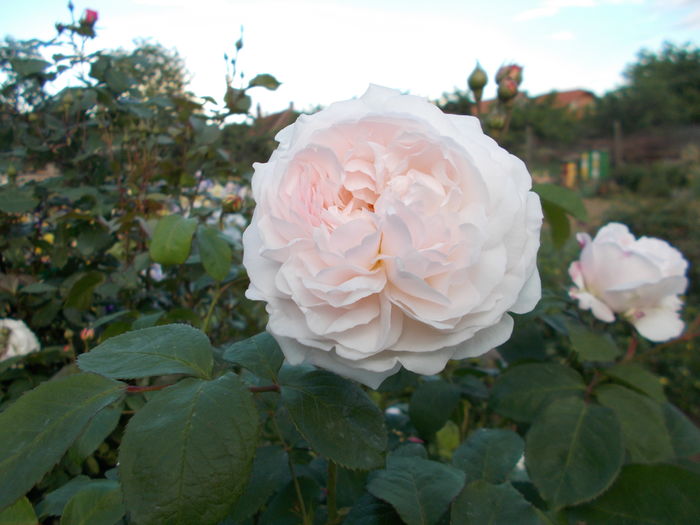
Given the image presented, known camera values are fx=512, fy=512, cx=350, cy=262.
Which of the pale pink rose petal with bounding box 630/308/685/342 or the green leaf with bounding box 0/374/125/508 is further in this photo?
the pale pink rose petal with bounding box 630/308/685/342

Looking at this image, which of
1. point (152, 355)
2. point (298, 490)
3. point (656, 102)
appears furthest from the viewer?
point (656, 102)

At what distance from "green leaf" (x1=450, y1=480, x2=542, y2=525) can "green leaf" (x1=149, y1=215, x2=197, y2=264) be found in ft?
1.60

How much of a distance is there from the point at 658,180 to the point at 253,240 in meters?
10.9

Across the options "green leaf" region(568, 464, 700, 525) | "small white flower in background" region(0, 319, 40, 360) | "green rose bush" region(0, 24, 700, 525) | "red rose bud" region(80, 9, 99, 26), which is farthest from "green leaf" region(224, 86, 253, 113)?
"green leaf" region(568, 464, 700, 525)

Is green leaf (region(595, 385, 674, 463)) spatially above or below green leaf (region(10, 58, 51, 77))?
below

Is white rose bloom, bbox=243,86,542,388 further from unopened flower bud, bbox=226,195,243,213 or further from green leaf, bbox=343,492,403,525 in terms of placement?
unopened flower bud, bbox=226,195,243,213

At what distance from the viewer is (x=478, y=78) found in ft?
2.92

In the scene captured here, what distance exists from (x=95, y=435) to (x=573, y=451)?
0.59 metres

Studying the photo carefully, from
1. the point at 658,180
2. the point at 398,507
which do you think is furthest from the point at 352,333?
the point at 658,180

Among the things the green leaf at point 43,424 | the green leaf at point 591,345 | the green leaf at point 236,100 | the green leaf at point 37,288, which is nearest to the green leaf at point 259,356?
the green leaf at point 43,424

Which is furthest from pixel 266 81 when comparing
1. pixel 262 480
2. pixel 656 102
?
pixel 656 102

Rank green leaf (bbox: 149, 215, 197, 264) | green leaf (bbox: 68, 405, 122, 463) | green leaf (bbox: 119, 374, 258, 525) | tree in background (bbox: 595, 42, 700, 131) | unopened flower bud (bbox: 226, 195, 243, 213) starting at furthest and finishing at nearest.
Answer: tree in background (bbox: 595, 42, 700, 131) → unopened flower bud (bbox: 226, 195, 243, 213) → green leaf (bbox: 149, 215, 197, 264) → green leaf (bbox: 68, 405, 122, 463) → green leaf (bbox: 119, 374, 258, 525)

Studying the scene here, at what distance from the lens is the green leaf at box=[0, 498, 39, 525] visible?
1.67ft

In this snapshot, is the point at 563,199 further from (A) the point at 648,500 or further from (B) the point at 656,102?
(B) the point at 656,102
